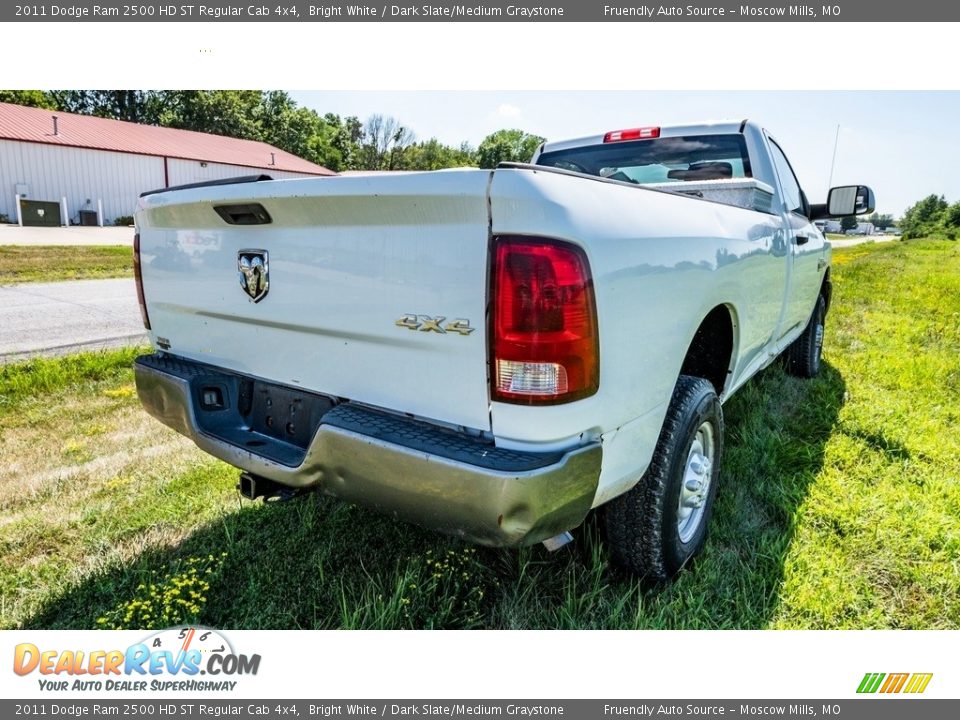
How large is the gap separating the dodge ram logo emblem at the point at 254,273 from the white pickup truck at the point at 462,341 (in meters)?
0.01

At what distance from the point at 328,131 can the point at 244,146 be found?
21.3 meters

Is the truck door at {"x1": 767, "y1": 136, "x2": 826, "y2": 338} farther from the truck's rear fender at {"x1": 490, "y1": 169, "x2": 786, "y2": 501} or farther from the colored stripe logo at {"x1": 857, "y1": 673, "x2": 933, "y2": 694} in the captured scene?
the colored stripe logo at {"x1": 857, "y1": 673, "x2": 933, "y2": 694}

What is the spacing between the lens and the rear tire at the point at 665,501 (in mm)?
2131

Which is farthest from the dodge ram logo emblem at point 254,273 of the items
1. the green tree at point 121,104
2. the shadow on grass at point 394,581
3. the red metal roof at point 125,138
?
the green tree at point 121,104

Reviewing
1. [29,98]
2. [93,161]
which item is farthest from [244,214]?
[29,98]

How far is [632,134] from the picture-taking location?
3.95 m

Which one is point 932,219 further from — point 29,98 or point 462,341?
point 29,98

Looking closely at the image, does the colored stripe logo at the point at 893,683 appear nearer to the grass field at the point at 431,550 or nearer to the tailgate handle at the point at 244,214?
the grass field at the point at 431,550

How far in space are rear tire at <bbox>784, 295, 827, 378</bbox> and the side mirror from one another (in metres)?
0.94

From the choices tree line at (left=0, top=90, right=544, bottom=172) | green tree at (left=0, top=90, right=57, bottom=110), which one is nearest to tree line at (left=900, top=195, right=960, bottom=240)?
tree line at (left=0, top=90, right=544, bottom=172)

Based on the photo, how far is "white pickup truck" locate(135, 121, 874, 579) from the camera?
1607 mm

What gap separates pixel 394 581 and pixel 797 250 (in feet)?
10.1

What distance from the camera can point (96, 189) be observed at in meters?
27.4

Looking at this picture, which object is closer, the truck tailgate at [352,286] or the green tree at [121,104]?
the truck tailgate at [352,286]
